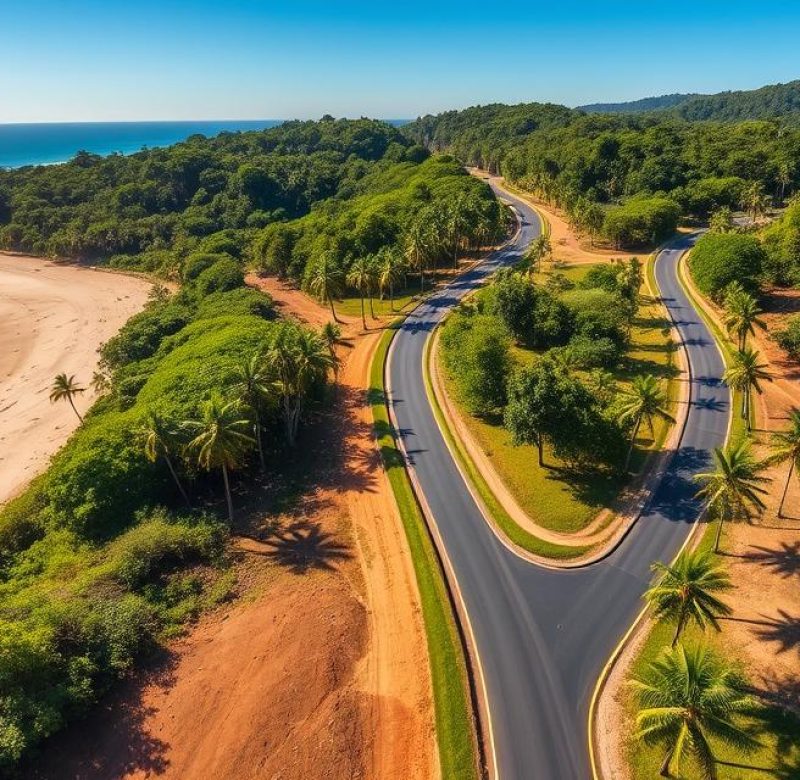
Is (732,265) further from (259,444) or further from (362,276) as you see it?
(259,444)

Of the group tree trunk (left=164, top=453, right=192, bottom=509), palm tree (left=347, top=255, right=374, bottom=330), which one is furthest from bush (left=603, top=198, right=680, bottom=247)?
tree trunk (left=164, top=453, right=192, bottom=509)

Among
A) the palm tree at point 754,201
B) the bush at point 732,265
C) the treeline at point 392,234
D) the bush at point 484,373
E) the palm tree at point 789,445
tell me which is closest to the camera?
the palm tree at point 789,445

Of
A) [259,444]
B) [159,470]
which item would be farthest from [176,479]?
[259,444]

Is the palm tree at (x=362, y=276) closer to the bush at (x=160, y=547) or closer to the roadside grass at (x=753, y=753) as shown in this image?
the bush at (x=160, y=547)

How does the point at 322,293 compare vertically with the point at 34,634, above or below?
above

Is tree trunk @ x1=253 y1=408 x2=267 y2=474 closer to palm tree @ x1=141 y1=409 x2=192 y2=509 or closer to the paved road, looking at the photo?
palm tree @ x1=141 y1=409 x2=192 y2=509

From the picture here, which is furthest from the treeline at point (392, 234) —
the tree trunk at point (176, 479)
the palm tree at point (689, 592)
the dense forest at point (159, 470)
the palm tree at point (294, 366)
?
the palm tree at point (689, 592)

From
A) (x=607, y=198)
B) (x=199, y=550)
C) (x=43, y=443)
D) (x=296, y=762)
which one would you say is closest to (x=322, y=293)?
(x=43, y=443)

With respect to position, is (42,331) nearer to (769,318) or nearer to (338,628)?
(338,628)
